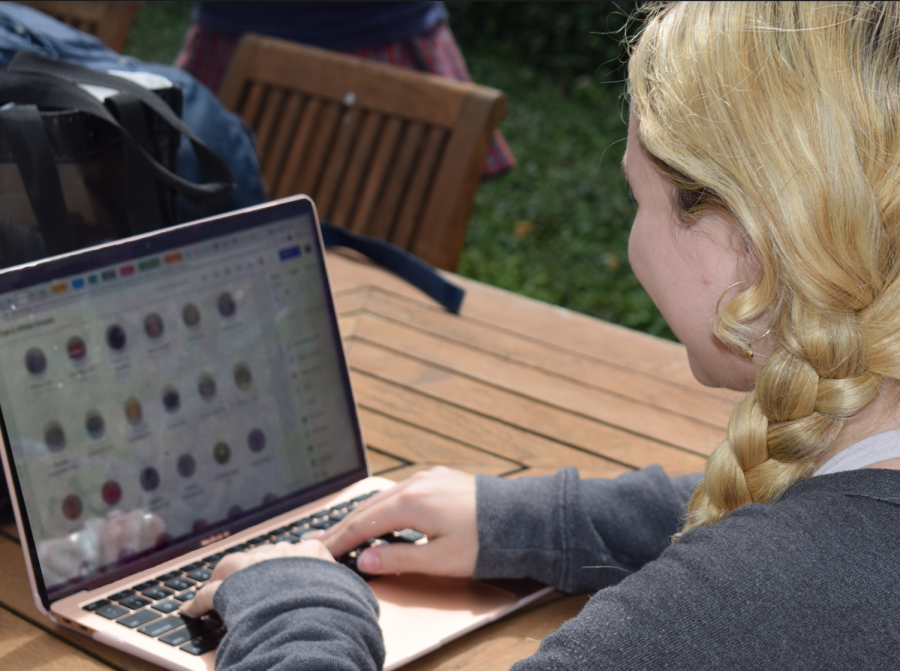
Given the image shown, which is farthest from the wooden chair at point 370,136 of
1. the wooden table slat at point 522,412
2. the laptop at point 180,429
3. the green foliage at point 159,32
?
the green foliage at point 159,32

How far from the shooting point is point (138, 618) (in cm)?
77

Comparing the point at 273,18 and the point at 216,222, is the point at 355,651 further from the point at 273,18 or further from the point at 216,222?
the point at 273,18

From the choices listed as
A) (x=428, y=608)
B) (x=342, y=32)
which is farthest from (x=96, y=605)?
(x=342, y=32)

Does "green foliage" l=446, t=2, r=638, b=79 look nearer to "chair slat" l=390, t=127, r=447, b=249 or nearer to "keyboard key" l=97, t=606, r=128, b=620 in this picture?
"chair slat" l=390, t=127, r=447, b=249

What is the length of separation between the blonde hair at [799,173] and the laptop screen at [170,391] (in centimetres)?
42

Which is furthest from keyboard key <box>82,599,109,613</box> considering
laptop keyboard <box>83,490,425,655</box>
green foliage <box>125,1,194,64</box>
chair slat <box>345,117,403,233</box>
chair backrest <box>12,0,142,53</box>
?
green foliage <box>125,1,194,64</box>

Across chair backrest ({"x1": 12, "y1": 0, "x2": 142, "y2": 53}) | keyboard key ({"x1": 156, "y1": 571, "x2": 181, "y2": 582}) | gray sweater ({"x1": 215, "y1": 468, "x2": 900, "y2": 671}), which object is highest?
chair backrest ({"x1": 12, "y1": 0, "x2": 142, "y2": 53})

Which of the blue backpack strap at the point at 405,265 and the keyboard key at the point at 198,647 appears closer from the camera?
the keyboard key at the point at 198,647

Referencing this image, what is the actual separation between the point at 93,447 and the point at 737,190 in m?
0.55

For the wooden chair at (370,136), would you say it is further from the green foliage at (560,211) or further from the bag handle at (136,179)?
the green foliage at (560,211)

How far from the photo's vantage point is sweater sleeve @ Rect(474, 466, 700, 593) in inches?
34.1

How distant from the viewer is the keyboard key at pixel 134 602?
0.79m

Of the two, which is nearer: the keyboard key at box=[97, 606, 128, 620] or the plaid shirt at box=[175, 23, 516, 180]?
the keyboard key at box=[97, 606, 128, 620]

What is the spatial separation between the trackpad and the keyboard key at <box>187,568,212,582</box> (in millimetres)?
141
